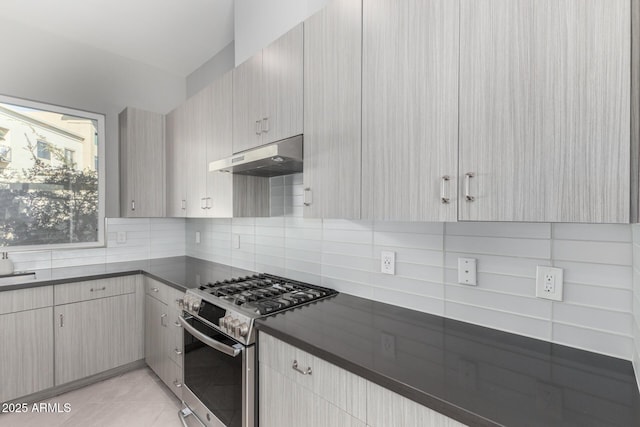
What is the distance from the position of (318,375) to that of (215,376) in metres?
0.78

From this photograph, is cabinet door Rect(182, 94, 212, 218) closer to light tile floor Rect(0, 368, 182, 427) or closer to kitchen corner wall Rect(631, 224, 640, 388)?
light tile floor Rect(0, 368, 182, 427)

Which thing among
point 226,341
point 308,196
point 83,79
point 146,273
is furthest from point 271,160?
point 83,79

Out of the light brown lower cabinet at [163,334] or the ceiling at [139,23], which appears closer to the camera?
the light brown lower cabinet at [163,334]

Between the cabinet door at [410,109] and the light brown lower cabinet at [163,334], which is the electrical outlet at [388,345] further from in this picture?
the light brown lower cabinet at [163,334]

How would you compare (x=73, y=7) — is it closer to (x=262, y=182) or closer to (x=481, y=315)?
(x=262, y=182)

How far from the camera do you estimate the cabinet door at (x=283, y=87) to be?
59.2 inches

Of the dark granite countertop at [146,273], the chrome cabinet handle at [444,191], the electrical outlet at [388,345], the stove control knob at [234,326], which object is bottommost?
the stove control knob at [234,326]

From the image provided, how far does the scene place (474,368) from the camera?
94 cm

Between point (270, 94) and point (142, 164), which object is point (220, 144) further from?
point (142, 164)

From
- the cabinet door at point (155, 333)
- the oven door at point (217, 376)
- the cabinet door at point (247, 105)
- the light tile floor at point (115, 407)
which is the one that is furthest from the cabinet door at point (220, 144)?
the light tile floor at point (115, 407)

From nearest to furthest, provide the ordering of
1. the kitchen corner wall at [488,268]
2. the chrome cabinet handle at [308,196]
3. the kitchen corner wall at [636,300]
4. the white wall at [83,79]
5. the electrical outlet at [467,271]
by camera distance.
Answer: the kitchen corner wall at [636,300] → the kitchen corner wall at [488,268] → the electrical outlet at [467,271] → the chrome cabinet handle at [308,196] → the white wall at [83,79]

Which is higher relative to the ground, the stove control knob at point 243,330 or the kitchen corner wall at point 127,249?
the kitchen corner wall at point 127,249

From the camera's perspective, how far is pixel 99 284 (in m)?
2.37

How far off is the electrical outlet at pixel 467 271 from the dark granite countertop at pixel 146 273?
1604 mm
